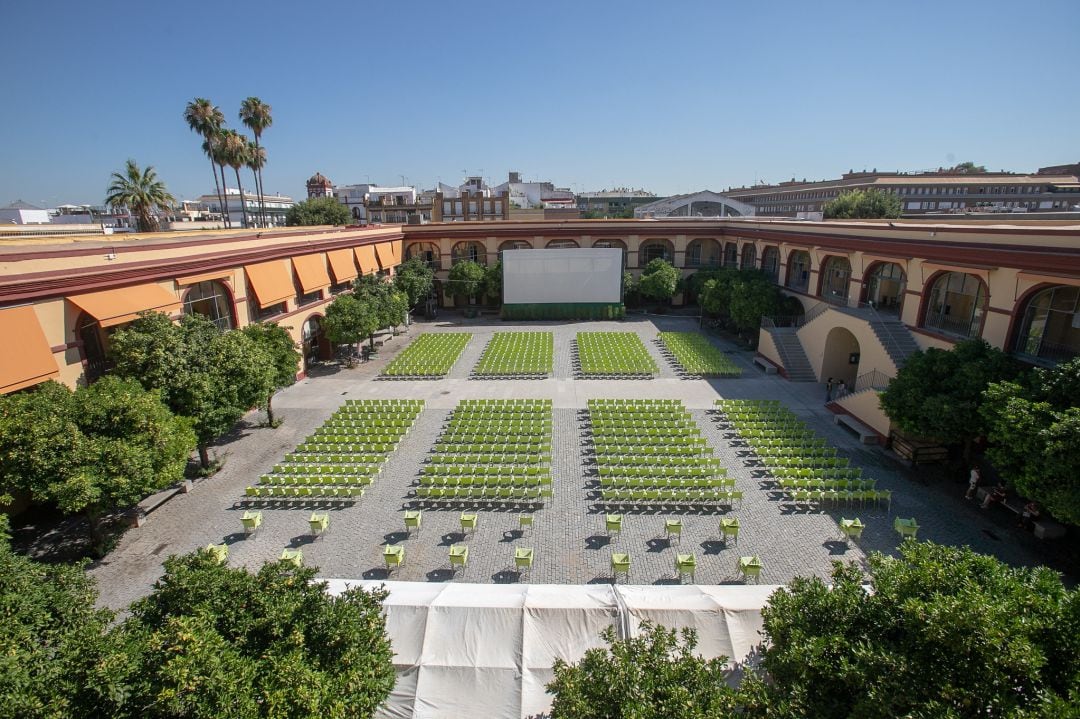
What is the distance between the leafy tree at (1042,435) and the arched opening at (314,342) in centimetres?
3364

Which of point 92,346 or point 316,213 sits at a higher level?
point 316,213

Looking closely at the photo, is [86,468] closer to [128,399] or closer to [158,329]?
[128,399]

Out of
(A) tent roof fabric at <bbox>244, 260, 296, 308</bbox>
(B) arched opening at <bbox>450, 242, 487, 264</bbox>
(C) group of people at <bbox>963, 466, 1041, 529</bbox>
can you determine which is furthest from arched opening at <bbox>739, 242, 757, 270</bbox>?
(A) tent roof fabric at <bbox>244, 260, 296, 308</bbox>

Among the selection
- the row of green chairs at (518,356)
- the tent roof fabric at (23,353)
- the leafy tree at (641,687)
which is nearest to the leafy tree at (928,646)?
the leafy tree at (641,687)

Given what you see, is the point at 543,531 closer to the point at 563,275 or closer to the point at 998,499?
the point at 998,499

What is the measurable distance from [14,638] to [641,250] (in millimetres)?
50536

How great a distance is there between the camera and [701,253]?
5234cm

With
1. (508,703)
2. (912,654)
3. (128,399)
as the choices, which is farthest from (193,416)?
(912,654)

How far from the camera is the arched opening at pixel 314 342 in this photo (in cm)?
3400

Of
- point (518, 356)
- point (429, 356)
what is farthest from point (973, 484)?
point (429, 356)

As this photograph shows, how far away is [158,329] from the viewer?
→ 18984 millimetres

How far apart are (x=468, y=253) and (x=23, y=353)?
40339mm

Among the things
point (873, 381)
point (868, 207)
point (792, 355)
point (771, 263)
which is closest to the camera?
point (873, 381)

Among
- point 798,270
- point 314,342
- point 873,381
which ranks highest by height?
→ point 798,270
